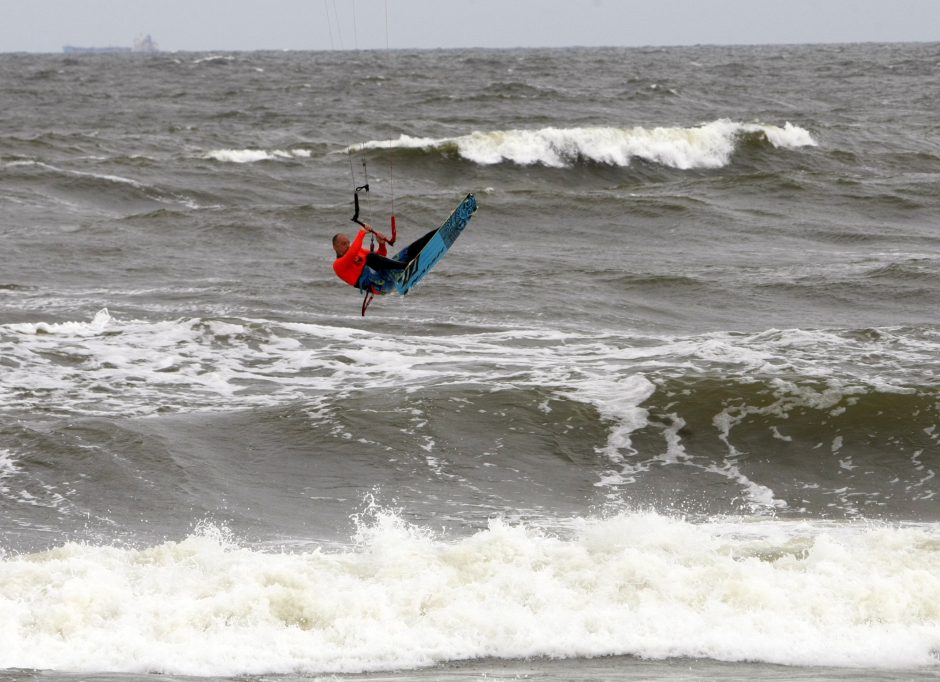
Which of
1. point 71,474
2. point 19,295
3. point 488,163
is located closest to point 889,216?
point 488,163

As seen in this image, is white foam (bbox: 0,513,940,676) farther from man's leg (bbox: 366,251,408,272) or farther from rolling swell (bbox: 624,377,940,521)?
man's leg (bbox: 366,251,408,272)

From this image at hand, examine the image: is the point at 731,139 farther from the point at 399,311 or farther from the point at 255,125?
the point at 399,311

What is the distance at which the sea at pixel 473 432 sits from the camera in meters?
8.20

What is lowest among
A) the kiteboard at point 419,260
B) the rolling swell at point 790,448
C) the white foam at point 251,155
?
the rolling swell at point 790,448

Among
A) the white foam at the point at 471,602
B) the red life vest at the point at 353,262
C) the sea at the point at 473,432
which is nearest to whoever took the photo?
the white foam at the point at 471,602

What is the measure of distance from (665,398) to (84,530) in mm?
6693

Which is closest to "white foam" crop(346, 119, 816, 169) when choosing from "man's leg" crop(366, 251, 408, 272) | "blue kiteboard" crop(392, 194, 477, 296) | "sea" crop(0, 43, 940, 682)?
"sea" crop(0, 43, 940, 682)

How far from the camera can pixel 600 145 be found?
37531 mm

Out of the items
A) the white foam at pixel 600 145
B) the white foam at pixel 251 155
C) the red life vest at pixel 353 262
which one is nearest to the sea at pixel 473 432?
the red life vest at pixel 353 262

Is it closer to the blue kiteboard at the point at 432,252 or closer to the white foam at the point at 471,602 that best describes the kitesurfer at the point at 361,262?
the blue kiteboard at the point at 432,252

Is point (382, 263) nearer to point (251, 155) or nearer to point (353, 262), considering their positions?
point (353, 262)

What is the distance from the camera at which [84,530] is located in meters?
10.5

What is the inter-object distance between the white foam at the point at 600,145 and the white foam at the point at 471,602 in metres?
27.3

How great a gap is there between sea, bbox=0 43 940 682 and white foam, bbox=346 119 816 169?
4927 mm
